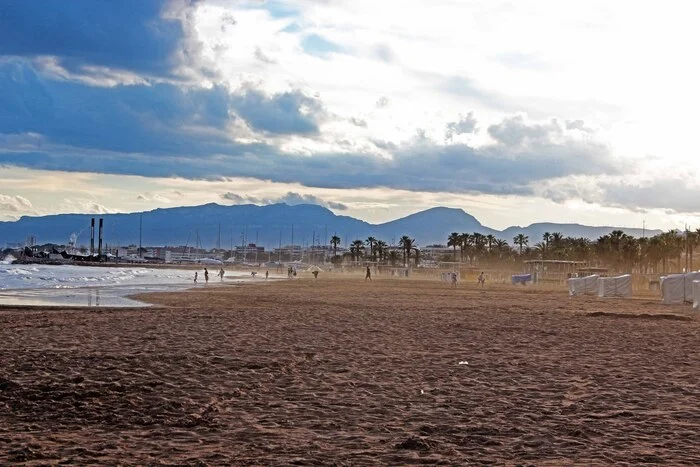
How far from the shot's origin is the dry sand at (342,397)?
739 cm

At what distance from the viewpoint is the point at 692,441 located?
25.7ft

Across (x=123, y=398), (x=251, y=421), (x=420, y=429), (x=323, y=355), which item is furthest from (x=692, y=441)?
(x=323, y=355)

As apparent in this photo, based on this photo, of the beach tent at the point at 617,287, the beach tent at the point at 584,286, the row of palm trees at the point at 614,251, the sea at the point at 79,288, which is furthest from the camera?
the row of palm trees at the point at 614,251

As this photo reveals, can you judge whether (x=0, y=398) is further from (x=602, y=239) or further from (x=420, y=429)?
(x=602, y=239)

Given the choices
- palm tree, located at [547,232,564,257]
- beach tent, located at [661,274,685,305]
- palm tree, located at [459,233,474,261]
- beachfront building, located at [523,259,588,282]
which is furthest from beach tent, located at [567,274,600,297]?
palm tree, located at [459,233,474,261]

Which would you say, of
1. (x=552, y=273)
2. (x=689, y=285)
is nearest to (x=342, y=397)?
(x=689, y=285)

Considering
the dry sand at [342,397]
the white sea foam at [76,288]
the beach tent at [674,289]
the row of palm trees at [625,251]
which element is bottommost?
the white sea foam at [76,288]

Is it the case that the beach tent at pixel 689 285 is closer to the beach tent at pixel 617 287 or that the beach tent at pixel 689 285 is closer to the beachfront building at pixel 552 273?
the beach tent at pixel 617 287

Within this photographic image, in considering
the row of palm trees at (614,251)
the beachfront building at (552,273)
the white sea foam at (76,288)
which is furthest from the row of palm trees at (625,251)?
the white sea foam at (76,288)

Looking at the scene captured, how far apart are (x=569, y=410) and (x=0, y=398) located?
23.0 ft

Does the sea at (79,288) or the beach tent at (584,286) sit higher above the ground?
the beach tent at (584,286)

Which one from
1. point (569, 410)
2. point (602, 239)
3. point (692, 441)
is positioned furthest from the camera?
point (602, 239)

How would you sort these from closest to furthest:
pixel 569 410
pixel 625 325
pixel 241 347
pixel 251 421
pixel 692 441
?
pixel 692 441 → pixel 251 421 → pixel 569 410 → pixel 241 347 → pixel 625 325

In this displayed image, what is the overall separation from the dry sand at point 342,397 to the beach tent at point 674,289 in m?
19.8
